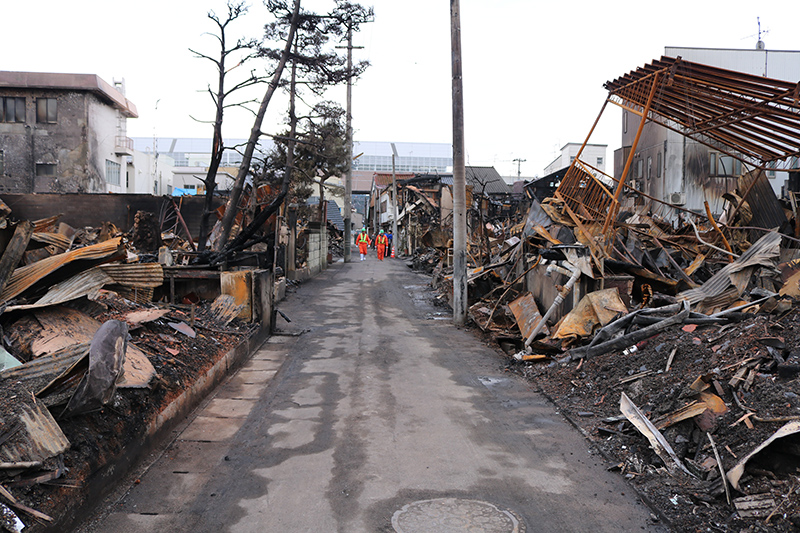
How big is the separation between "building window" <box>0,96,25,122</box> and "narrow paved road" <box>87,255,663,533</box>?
114 feet

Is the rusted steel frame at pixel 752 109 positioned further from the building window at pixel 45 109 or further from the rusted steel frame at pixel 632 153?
the building window at pixel 45 109

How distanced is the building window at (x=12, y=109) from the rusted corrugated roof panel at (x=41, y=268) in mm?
35117

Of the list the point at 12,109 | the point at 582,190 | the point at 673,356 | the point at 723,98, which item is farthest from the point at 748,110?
A: the point at 12,109

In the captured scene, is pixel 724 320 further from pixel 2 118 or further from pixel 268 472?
pixel 2 118

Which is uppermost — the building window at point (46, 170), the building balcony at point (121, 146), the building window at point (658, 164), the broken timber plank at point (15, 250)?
the building balcony at point (121, 146)

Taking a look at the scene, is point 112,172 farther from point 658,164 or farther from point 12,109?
point 658,164

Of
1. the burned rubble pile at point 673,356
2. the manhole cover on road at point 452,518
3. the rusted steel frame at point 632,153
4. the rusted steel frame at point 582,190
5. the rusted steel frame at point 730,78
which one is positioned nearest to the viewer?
the manhole cover on road at point 452,518

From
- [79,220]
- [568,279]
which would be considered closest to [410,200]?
[79,220]

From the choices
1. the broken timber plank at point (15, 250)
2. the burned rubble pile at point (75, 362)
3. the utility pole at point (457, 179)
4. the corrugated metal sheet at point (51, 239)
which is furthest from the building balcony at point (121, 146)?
the broken timber plank at point (15, 250)

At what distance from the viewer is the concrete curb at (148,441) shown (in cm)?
385

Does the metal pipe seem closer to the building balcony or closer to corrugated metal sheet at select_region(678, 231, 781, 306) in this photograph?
corrugated metal sheet at select_region(678, 231, 781, 306)

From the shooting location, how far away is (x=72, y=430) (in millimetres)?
4262

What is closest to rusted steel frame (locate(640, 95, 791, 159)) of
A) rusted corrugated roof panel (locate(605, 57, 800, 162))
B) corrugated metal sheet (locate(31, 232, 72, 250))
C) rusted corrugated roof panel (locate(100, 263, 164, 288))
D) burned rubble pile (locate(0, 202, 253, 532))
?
rusted corrugated roof panel (locate(605, 57, 800, 162))

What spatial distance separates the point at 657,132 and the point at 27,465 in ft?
102
